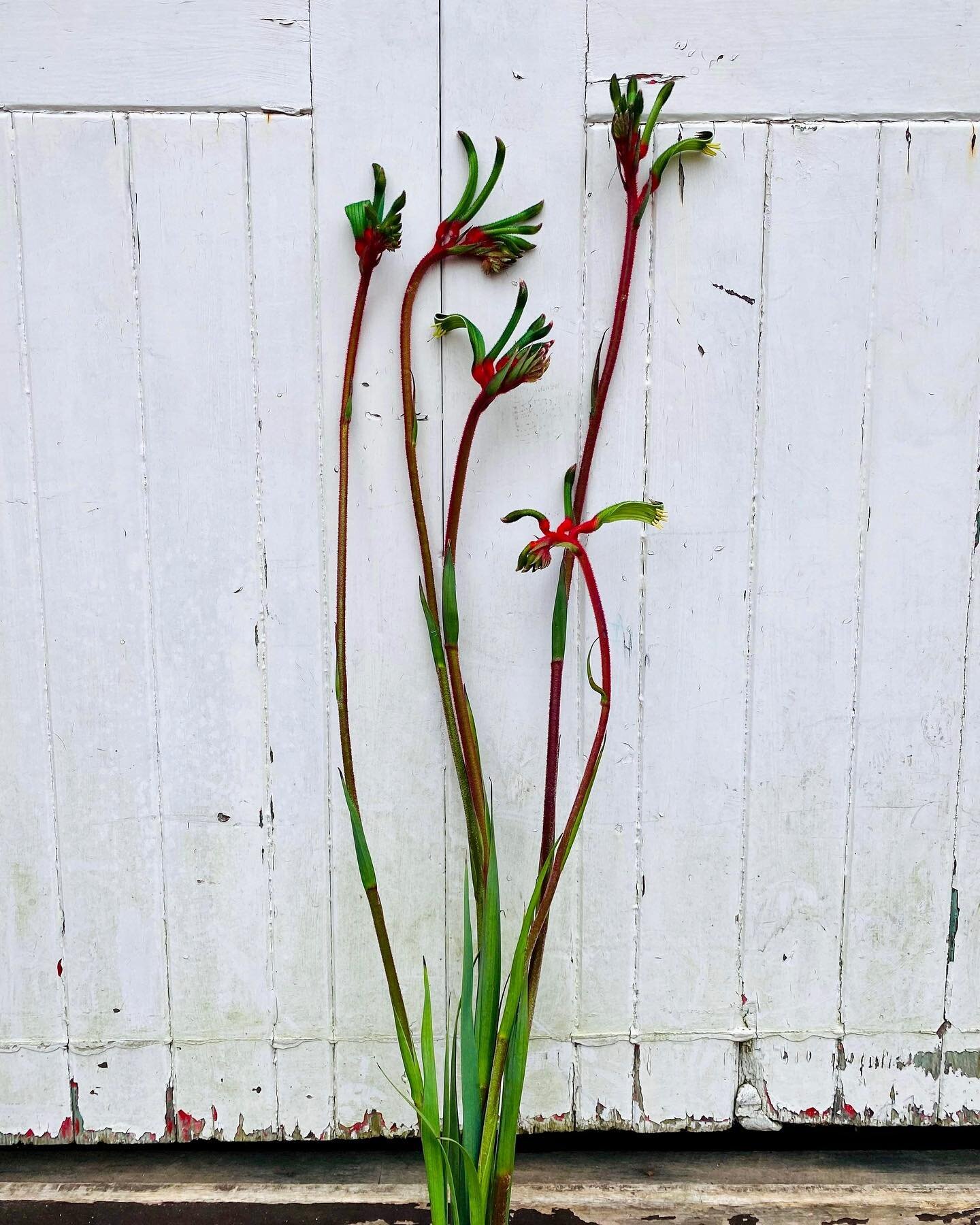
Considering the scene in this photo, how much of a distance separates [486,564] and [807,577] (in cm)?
39

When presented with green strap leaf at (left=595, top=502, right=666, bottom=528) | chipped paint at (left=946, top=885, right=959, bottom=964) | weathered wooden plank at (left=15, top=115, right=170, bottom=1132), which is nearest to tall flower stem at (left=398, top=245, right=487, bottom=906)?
green strap leaf at (left=595, top=502, right=666, bottom=528)

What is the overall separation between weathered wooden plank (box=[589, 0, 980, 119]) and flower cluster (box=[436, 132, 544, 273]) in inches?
5.8

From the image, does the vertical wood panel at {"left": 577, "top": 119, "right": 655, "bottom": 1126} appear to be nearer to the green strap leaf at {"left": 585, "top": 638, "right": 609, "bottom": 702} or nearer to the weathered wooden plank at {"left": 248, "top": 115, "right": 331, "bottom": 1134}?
the green strap leaf at {"left": 585, "top": 638, "right": 609, "bottom": 702}

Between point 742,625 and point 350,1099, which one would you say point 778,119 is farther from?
point 350,1099

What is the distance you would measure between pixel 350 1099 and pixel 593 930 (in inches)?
15.3

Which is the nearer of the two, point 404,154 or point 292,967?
point 404,154

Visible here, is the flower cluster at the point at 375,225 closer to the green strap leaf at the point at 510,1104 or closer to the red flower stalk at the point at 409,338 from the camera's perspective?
the red flower stalk at the point at 409,338

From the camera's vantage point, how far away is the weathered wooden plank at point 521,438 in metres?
1.12

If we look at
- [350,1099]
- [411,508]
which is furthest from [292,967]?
[411,508]

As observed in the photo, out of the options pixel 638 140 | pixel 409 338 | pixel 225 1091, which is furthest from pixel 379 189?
pixel 225 1091

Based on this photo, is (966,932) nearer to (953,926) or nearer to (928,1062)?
(953,926)

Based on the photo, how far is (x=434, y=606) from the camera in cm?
113

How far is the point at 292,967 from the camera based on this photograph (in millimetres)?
1278

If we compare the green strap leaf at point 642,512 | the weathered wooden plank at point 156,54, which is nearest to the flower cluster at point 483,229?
the weathered wooden plank at point 156,54
